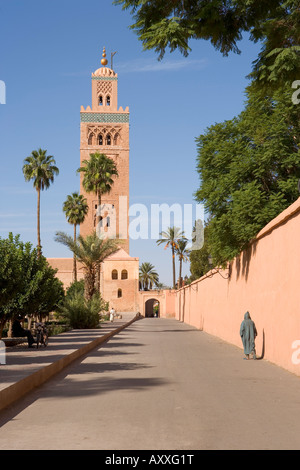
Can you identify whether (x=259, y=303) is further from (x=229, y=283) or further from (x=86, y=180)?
(x=86, y=180)

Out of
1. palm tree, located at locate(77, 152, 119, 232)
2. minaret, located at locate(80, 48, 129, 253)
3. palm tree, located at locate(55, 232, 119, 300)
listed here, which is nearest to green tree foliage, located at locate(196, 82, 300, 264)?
palm tree, located at locate(55, 232, 119, 300)

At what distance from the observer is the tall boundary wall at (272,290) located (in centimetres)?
1296

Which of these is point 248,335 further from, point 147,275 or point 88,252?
point 147,275

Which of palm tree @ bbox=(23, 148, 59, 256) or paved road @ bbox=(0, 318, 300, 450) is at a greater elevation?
palm tree @ bbox=(23, 148, 59, 256)

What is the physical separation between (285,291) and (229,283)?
10999mm

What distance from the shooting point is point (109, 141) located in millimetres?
95250

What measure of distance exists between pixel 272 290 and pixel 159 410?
835 cm

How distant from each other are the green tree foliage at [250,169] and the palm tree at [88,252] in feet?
61.4

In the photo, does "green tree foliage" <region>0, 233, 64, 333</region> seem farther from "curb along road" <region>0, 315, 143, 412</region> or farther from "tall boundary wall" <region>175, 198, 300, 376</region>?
"tall boundary wall" <region>175, 198, 300, 376</region>

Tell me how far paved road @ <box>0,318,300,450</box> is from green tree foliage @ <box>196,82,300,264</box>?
609 centimetres

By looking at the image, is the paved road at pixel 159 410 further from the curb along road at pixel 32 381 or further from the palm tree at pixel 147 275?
the palm tree at pixel 147 275

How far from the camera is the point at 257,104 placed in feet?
64.5

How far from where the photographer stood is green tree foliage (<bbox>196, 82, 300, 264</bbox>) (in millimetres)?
18328

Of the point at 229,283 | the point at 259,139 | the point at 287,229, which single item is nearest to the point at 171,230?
the point at 229,283
